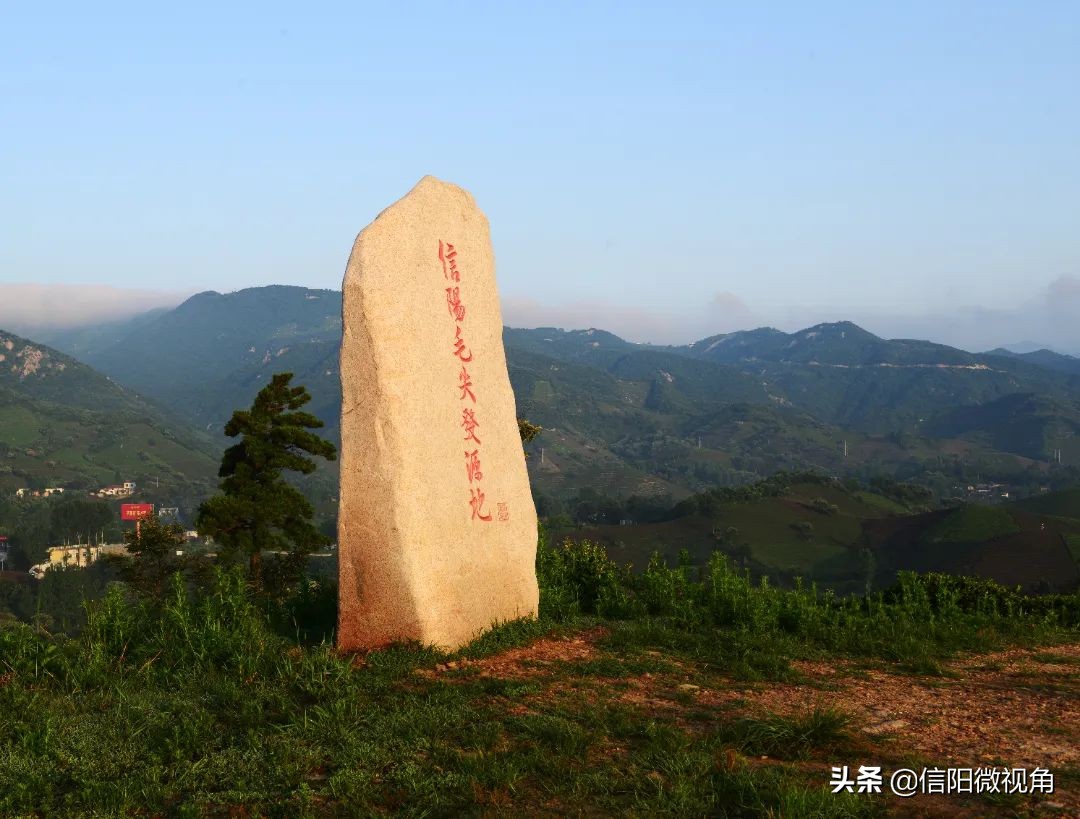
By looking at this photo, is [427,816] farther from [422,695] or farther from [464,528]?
[464,528]

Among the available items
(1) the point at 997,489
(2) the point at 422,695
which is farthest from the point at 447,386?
(1) the point at 997,489

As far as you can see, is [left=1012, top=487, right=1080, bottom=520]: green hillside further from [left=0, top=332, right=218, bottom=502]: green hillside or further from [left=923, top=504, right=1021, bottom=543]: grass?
[left=0, top=332, right=218, bottom=502]: green hillside

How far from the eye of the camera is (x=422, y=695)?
22.8 ft

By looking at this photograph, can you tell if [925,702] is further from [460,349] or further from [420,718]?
[460,349]

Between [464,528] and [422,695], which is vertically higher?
[464,528]

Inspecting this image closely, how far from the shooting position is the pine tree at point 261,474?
15.8 metres

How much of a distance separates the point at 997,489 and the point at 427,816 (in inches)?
7026

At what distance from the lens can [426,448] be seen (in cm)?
874

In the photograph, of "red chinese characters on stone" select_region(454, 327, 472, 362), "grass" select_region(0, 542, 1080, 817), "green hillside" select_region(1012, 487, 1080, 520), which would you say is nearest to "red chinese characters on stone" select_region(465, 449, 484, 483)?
"red chinese characters on stone" select_region(454, 327, 472, 362)

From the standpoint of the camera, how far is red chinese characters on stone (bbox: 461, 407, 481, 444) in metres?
9.42

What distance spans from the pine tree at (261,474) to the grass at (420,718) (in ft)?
21.3

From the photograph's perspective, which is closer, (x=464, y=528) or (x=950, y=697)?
(x=950, y=697)

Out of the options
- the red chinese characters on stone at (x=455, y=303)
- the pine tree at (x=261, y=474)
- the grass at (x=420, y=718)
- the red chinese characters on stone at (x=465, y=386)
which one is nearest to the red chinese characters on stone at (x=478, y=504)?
the red chinese characters on stone at (x=465, y=386)

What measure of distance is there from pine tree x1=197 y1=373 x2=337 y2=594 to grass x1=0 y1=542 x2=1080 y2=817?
6480mm
